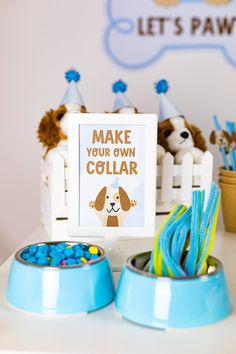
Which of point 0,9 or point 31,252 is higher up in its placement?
point 0,9

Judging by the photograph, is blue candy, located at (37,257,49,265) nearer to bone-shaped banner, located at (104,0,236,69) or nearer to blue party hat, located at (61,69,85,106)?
blue party hat, located at (61,69,85,106)

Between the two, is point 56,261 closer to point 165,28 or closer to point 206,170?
point 206,170

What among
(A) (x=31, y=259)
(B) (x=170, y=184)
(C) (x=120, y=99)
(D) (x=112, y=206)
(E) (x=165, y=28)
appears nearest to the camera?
(A) (x=31, y=259)

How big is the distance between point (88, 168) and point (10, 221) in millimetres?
688

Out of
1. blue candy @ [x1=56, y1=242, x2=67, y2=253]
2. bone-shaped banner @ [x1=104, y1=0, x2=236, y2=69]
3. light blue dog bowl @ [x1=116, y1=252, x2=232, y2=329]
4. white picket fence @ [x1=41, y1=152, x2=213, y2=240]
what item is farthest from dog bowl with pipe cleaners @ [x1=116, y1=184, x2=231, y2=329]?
bone-shaped banner @ [x1=104, y1=0, x2=236, y2=69]

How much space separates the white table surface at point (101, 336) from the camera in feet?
2.17

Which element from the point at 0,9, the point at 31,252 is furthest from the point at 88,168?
the point at 0,9

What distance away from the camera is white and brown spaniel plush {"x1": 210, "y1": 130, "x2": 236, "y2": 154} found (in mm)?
1283

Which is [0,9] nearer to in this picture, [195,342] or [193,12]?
[193,12]

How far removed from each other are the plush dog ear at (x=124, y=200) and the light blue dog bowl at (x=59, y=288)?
172 millimetres

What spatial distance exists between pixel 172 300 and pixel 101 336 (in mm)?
101

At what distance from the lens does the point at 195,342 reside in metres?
0.68

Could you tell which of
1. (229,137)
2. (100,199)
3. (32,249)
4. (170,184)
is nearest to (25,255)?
(32,249)

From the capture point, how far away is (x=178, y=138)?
4.05 feet
